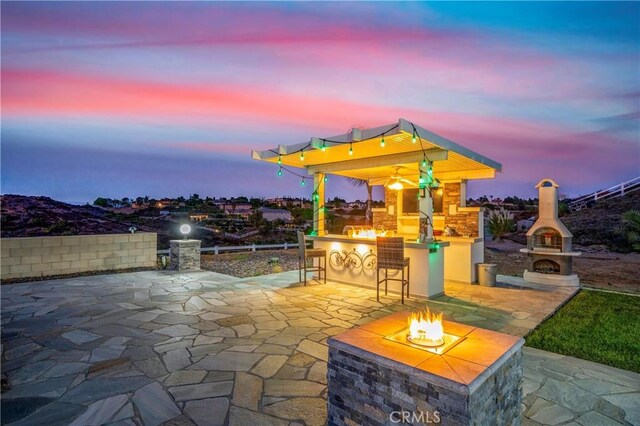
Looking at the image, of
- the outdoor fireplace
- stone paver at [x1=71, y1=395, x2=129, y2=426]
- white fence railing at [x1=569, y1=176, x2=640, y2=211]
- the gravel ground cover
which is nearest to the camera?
stone paver at [x1=71, y1=395, x2=129, y2=426]

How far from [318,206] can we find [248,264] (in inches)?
151

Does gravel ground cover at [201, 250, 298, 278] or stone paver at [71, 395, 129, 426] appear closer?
stone paver at [71, 395, 129, 426]

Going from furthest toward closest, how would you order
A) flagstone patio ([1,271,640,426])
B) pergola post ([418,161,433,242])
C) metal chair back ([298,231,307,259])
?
metal chair back ([298,231,307,259]), pergola post ([418,161,433,242]), flagstone patio ([1,271,640,426])

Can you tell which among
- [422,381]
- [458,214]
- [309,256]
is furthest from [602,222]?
[422,381]

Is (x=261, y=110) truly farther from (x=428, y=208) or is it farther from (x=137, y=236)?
(x=428, y=208)

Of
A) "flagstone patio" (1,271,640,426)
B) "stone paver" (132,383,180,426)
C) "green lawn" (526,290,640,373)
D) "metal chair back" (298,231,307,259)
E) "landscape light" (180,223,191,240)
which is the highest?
"landscape light" (180,223,191,240)

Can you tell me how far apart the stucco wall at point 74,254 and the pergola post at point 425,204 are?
7.76m

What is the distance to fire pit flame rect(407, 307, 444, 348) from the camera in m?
2.07

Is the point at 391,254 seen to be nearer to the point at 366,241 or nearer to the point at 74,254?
the point at 366,241

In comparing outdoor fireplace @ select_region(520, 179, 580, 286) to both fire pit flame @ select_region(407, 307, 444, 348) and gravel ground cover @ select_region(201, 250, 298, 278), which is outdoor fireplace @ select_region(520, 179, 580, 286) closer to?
gravel ground cover @ select_region(201, 250, 298, 278)

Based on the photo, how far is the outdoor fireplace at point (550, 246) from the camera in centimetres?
730

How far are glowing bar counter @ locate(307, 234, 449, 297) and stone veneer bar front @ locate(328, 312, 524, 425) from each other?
13.7ft

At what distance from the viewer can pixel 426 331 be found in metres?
2.16

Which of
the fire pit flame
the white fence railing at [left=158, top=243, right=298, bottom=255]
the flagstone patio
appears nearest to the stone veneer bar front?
the fire pit flame
